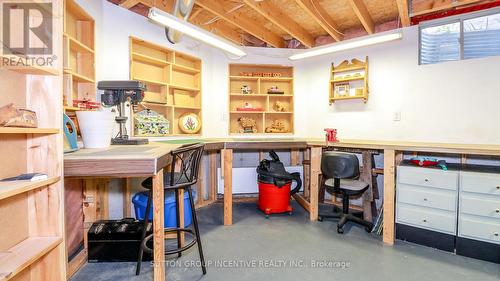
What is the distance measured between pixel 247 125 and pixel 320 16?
182 centimetres

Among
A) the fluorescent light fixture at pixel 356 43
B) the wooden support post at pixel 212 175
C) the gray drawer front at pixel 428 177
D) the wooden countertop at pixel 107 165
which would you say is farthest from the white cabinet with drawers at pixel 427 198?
the wooden support post at pixel 212 175

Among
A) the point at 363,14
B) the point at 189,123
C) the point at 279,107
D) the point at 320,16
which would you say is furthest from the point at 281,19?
the point at 189,123

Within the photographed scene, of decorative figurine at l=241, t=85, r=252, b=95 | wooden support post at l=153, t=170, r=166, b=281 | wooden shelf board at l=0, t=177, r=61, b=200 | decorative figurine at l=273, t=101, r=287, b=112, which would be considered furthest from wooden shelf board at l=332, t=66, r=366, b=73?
wooden shelf board at l=0, t=177, r=61, b=200

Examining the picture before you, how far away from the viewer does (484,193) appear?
2.10 meters

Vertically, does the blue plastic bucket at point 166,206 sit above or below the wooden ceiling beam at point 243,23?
below

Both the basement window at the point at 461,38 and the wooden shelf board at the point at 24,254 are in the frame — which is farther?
the basement window at the point at 461,38

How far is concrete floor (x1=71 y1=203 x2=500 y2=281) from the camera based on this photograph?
1.94 m

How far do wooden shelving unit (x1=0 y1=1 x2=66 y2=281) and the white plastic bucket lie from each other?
1.57 feet

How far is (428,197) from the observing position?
2.33 meters

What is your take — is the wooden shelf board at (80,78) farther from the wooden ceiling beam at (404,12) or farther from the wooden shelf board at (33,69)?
the wooden ceiling beam at (404,12)

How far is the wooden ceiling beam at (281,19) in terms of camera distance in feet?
9.12

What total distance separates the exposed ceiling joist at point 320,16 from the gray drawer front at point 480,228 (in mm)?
2493

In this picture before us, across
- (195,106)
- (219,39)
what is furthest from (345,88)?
(195,106)

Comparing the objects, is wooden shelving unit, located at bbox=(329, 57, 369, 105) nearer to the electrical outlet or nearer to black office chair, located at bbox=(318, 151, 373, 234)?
the electrical outlet
